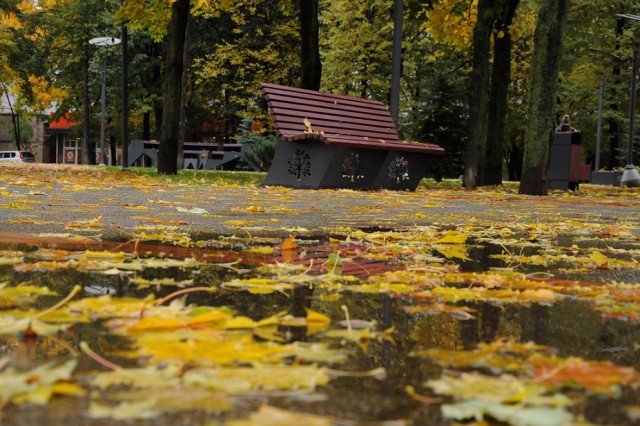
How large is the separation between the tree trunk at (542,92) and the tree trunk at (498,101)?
5.84 m

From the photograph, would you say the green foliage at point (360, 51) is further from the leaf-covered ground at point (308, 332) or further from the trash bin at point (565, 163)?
the leaf-covered ground at point (308, 332)

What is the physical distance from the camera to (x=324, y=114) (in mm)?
15867

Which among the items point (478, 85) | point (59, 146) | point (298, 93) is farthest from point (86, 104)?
point (59, 146)

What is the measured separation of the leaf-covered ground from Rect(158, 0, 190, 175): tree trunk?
15.0 metres

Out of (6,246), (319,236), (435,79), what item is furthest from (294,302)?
(435,79)

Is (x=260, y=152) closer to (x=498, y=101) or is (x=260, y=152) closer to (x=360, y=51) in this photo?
(x=360, y=51)

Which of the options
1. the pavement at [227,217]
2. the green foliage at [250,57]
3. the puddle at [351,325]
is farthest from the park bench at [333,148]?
the green foliage at [250,57]

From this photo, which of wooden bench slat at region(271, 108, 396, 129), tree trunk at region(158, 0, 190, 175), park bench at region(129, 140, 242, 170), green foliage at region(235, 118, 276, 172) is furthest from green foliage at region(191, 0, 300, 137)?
wooden bench slat at region(271, 108, 396, 129)

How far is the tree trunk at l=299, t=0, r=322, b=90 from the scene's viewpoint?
20047 millimetres

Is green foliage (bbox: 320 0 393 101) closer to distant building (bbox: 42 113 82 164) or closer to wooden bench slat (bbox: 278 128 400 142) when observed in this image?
wooden bench slat (bbox: 278 128 400 142)

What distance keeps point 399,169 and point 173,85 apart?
6.48 metres

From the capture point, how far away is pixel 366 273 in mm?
3566

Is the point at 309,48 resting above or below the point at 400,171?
above

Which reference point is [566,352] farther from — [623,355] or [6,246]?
[6,246]
